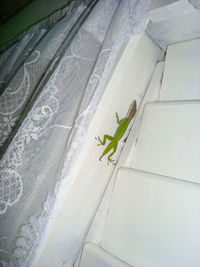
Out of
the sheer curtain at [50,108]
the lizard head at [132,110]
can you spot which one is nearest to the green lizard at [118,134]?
the lizard head at [132,110]

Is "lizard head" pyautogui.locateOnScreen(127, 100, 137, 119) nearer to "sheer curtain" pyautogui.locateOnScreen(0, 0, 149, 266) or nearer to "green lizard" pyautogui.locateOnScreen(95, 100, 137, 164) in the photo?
"green lizard" pyautogui.locateOnScreen(95, 100, 137, 164)

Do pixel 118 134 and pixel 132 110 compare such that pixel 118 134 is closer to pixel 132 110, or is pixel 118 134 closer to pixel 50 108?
pixel 132 110

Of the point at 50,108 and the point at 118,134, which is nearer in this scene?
the point at 50,108

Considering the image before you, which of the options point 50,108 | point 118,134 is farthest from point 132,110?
point 50,108

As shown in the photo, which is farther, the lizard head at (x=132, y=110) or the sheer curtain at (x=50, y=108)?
the lizard head at (x=132, y=110)

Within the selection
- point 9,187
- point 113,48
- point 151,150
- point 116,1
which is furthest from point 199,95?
point 9,187

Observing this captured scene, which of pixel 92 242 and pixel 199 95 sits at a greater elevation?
pixel 199 95

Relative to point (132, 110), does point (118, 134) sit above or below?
below

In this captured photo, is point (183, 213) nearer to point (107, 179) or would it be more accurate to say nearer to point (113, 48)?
point (107, 179)

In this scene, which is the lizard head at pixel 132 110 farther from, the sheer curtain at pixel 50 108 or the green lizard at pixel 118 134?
the sheer curtain at pixel 50 108
